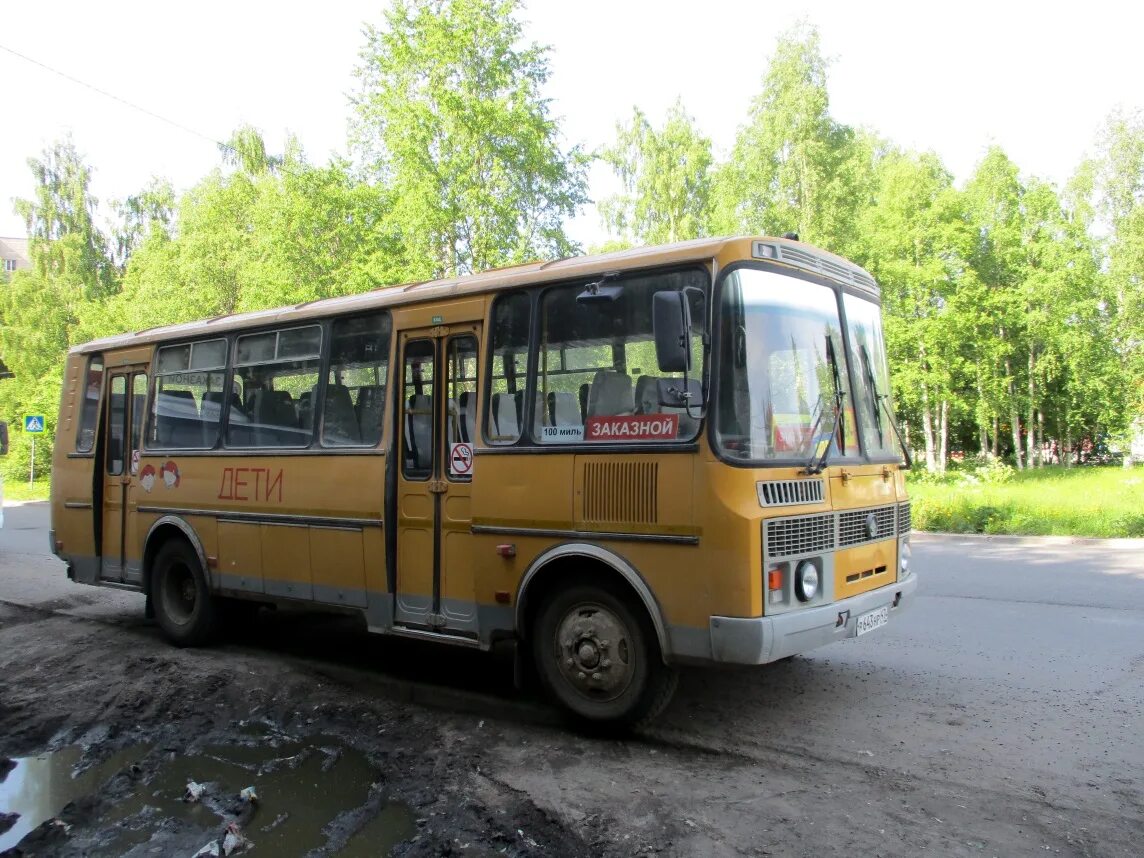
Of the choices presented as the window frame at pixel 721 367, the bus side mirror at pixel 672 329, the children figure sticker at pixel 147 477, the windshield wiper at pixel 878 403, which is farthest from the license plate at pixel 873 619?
the children figure sticker at pixel 147 477

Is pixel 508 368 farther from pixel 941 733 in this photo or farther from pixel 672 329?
pixel 941 733

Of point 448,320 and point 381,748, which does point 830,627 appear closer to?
point 381,748

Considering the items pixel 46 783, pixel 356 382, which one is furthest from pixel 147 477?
pixel 46 783

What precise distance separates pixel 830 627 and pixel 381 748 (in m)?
2.68

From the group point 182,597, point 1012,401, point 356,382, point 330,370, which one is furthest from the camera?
point 1012,401

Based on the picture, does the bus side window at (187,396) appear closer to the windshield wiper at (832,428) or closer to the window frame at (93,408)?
the window frame at (93,408)

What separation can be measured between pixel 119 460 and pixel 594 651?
6.09 meters

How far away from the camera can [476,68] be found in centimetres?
2748

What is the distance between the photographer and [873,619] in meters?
5.43

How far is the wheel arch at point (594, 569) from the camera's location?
497 cm

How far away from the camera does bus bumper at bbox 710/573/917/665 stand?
4590mm

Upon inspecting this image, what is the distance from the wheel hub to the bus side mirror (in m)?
Result: 1.57

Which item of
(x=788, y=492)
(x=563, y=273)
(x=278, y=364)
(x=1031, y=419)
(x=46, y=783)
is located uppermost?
(x=1031, y=419)

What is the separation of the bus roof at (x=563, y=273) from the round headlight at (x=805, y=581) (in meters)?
1.75
